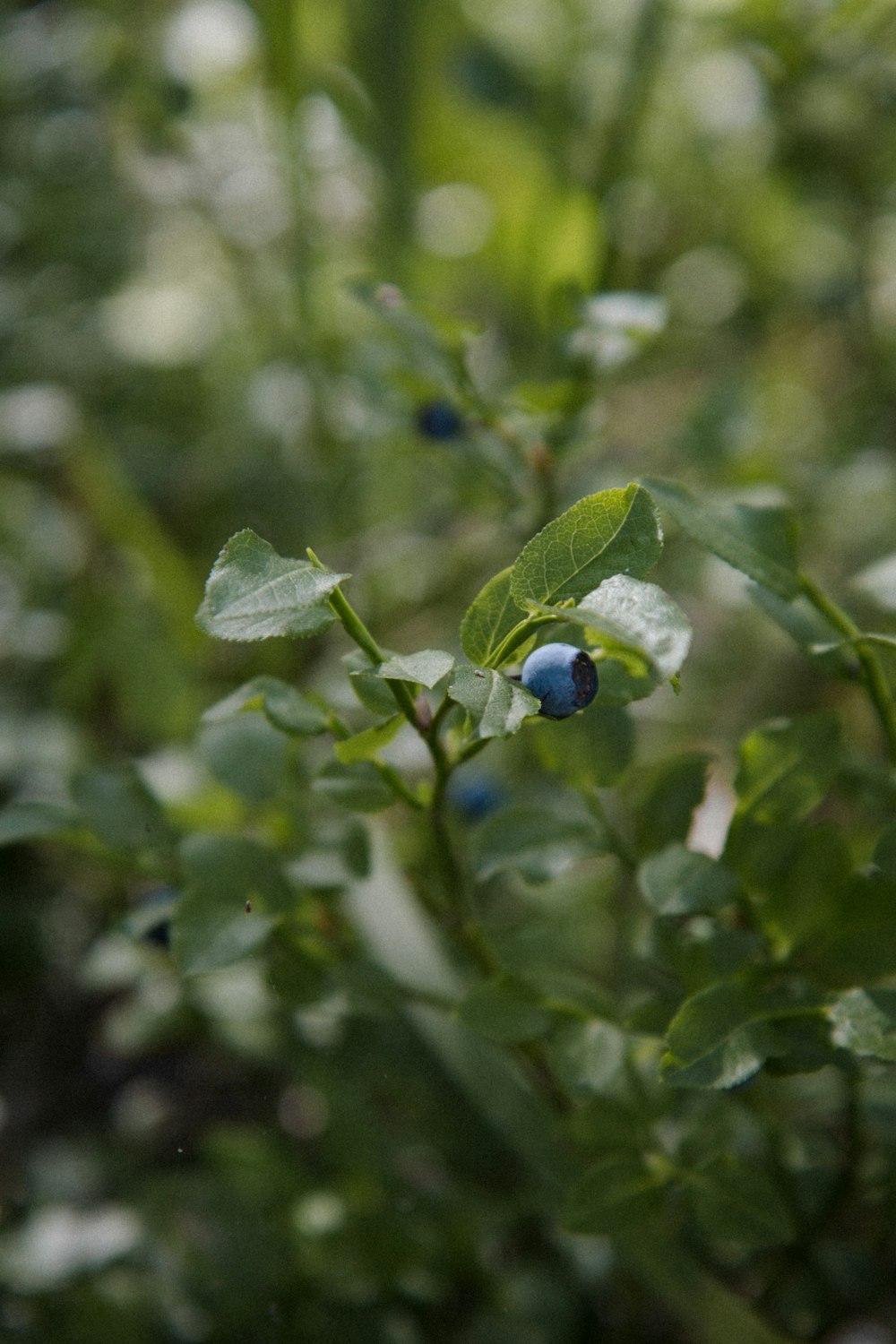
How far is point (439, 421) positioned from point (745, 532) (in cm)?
33

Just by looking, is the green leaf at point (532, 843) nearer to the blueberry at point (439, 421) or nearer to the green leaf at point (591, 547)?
the green leaf at point (591, 547)

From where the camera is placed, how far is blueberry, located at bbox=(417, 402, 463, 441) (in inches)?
32.1

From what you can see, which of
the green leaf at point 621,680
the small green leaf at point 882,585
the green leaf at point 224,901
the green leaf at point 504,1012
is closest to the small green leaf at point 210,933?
the green leaf at point 224,901

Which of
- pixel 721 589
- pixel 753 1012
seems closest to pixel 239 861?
pixel 753 1012

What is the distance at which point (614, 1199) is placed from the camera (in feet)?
1.88

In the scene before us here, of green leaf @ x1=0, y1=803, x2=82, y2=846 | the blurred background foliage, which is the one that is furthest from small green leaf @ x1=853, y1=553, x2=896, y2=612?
green leaf @ x1=0, y1=803, x2=82, y2=846

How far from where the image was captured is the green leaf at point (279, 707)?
51 cm

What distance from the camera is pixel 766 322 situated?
149cm

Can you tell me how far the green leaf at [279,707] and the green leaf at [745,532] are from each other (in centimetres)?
18

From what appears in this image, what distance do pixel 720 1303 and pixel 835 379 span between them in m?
1.19

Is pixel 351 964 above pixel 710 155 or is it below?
below

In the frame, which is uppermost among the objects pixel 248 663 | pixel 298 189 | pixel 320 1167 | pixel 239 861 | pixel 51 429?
pixel 298 189

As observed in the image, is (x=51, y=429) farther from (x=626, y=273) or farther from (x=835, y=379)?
(x=835, y=379)

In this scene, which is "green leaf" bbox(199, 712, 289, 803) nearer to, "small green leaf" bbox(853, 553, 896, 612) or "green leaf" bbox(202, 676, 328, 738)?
"green leaf" bbox(202, 676, 328, 738)
